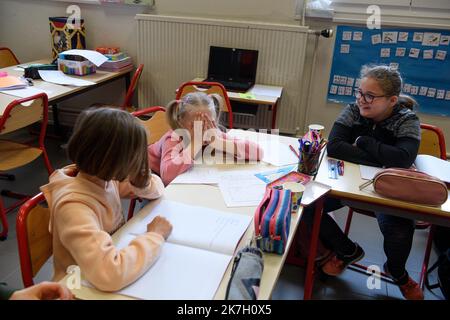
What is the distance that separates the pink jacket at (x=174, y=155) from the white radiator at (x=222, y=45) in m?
1.75

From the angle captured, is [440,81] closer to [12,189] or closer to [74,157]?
[74,157]

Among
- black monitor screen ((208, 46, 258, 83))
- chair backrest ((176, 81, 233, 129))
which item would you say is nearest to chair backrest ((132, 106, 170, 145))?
chair backrest ((176, 81, 233, 129))

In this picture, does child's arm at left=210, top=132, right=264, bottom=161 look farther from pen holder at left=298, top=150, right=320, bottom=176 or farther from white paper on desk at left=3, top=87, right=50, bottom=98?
white paper on desk at left=3, top=87, right=50, bottom=98

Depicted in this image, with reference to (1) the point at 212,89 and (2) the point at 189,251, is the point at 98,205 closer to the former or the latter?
(2) the point at 189,251

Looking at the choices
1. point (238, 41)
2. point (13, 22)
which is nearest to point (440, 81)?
point (238, 41)

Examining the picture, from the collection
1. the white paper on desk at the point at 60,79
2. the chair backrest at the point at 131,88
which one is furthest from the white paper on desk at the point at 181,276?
the chair backrest at the point at 131,88

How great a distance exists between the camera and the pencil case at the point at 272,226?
1093 mm

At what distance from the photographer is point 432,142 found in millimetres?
2053

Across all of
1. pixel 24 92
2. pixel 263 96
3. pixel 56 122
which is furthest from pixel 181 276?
pixel 56 122

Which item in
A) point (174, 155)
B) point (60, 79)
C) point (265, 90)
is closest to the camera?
point (174, 155)

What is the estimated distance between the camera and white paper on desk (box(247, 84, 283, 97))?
10.4 ft

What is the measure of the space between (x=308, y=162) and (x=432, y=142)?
2.81 ft

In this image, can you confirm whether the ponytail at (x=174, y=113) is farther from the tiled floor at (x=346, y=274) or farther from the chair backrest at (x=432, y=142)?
the chair backrest at (x=432, y=142)

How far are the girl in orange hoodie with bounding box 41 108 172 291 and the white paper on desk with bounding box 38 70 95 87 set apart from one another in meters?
1.92
